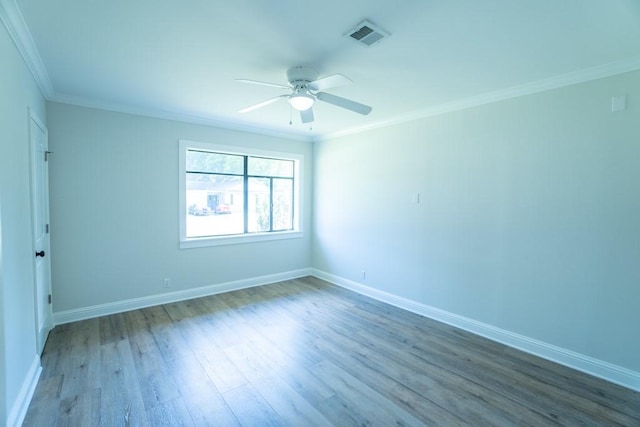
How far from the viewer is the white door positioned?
266 cm

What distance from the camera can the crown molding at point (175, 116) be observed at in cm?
345

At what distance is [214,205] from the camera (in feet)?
15.5

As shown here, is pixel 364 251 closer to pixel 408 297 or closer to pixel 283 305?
pixel 408 297

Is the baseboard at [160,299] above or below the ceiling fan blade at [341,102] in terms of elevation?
below

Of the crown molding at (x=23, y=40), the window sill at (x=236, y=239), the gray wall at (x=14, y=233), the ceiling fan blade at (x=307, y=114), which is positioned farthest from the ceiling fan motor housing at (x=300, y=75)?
the window sill at (x=236, y=239)

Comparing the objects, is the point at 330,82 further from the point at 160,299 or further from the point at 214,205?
the point at 160,299

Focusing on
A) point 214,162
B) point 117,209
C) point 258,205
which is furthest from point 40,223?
point 258,205

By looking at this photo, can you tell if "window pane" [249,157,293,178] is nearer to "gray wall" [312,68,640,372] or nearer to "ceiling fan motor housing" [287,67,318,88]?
"gray wall" [312,68,640,372]

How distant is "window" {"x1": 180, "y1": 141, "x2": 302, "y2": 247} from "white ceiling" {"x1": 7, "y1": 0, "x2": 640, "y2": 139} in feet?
4.26

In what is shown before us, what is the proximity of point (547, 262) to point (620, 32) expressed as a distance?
1965 mm

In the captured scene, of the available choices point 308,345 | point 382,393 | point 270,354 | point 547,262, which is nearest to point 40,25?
point 270,354

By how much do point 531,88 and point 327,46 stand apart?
2.18 metres

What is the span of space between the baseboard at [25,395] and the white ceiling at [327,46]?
2.55 metres

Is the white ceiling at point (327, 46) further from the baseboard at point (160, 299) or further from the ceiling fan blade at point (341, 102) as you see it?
the baseboard at point (160, 299)
